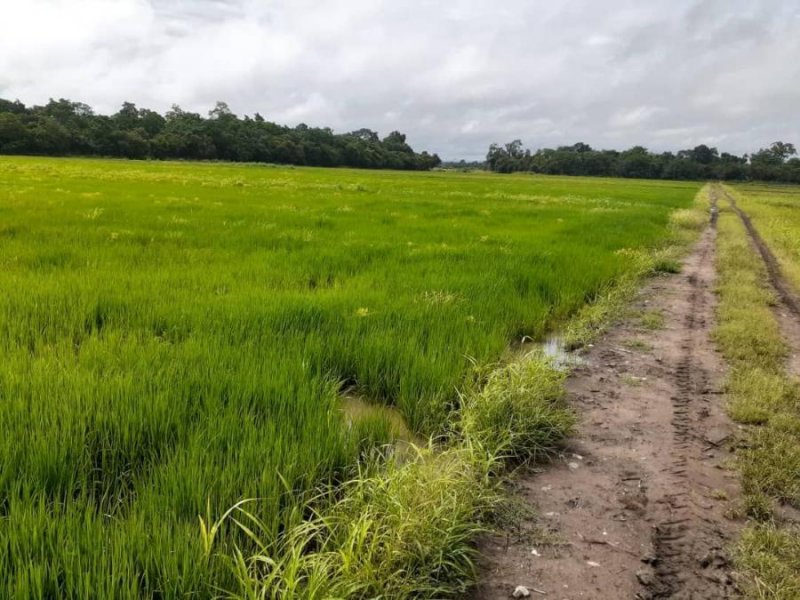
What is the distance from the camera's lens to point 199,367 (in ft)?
12.5

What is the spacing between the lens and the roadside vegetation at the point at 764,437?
2.54 metres

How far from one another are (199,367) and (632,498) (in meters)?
2.98

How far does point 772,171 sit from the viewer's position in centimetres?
11250

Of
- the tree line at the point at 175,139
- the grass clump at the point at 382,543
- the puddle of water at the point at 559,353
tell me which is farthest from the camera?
the tree line at the point at 175,139

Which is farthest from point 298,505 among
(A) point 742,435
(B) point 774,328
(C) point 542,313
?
(B) point 774,328

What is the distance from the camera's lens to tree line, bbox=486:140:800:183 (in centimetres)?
11700

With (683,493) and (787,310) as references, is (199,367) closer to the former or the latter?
(683,493)

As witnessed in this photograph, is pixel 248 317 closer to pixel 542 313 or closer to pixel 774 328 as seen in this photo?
pixel 542 313

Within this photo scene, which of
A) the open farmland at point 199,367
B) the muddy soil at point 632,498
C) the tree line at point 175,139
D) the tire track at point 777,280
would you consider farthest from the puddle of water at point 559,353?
the tree line at point 175,139

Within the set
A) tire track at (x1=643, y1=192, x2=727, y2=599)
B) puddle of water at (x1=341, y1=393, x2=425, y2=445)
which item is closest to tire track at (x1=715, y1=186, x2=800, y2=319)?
tire track at (x1=643, y1=192, x2=727, y2=599)

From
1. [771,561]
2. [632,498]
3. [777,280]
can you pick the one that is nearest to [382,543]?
[632,498]

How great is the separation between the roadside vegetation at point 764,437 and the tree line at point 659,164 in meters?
128

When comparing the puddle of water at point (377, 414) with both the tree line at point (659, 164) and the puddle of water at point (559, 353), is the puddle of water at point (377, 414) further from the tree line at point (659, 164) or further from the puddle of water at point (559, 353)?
the tree line at point (659, 164)

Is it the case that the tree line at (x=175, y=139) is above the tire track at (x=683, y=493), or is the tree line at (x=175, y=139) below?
above
